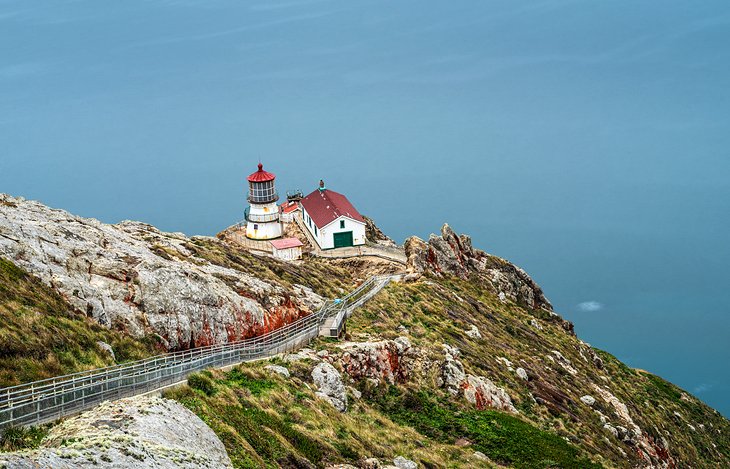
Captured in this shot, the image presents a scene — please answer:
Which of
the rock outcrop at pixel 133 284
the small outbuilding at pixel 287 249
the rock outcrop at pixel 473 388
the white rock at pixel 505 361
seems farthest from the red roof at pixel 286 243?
the rock outcrop at pixel 473 388

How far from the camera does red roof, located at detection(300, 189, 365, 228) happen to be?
8775cm

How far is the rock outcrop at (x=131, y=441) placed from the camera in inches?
812

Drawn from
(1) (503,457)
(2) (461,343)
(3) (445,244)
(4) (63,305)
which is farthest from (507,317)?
(4) (63,305)

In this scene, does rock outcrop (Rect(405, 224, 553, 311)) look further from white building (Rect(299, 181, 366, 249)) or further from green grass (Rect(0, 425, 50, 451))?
green grass (Rect(0, 425, 50, 451))

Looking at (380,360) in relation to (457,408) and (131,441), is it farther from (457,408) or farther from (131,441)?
(131,441)

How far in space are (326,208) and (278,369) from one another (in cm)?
5374

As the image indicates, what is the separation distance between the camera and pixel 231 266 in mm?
56719

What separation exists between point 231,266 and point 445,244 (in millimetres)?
26462

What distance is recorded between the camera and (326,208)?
9069cm

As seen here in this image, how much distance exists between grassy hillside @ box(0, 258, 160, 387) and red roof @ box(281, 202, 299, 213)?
2418 inches

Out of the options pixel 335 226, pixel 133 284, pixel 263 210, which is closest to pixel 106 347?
pixel 133 284

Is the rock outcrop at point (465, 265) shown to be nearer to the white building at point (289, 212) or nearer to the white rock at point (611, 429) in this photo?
the white building at point (289, 212)

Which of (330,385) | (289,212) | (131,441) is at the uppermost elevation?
(289,212)

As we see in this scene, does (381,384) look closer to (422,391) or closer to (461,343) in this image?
(422,391)
